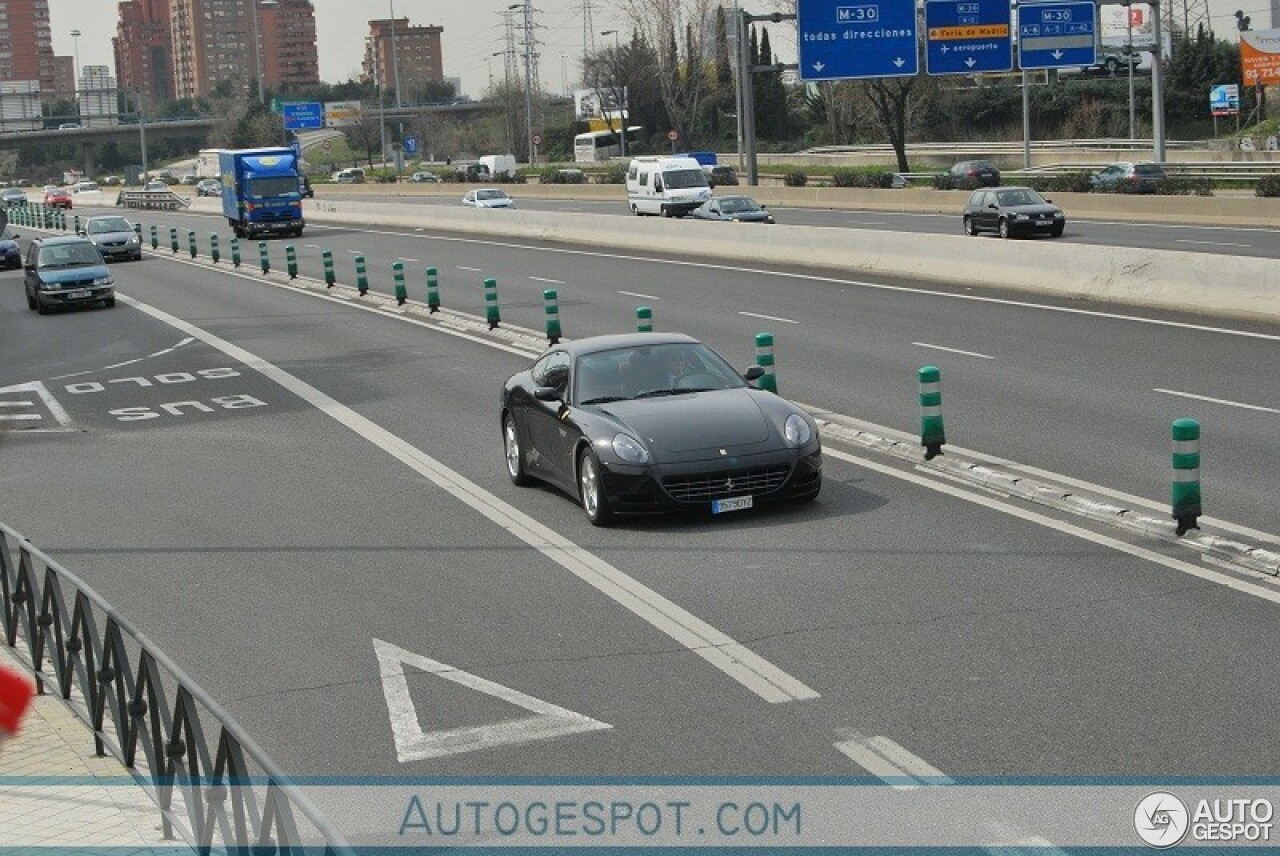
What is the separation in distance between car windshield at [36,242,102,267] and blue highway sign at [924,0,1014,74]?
26.5m

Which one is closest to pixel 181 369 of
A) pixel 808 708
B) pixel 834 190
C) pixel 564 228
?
pixel 808 708

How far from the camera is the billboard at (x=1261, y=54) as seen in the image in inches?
3469

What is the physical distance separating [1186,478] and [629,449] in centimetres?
394

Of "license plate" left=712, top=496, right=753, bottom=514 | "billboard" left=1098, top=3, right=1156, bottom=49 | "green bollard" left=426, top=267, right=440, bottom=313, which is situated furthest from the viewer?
"billboard" left=1098, top=3, right=1156, bottom=49

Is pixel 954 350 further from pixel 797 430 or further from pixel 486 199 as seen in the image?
pixel 486 199

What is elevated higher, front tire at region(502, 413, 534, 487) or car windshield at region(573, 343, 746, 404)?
car windshield at region(573, 343, 746, 404)

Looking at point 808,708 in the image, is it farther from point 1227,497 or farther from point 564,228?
point 564,228

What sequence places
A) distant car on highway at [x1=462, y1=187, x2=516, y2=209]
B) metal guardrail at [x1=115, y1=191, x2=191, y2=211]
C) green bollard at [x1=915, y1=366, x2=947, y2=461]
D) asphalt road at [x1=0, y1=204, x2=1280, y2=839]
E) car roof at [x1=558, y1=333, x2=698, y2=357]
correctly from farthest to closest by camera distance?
1. metal guardrail at [x1=115, y1=191, x2=191, y2=211]
2. distant car on highway at [x1=462, y1=187, x2=516, y2=209]
3. green bollard at [x1=915, y1=366, x2=947, y2=461]
4. car roof at [x1=558, y1=333, x2=698, y2=357]
5. asphalt road at [x1=0, y1=204, x2=1280, y2=839]

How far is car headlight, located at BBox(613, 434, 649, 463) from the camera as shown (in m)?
13.2

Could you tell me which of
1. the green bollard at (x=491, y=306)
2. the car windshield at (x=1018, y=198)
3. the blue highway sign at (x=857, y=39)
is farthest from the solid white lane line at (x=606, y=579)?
the blue highway sign at (x=857, y=39)

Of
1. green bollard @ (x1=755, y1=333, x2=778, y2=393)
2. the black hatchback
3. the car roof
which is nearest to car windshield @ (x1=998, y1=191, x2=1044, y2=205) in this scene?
the black hatchback

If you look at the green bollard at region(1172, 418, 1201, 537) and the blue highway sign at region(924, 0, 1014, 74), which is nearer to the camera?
the green bollard at region(1172, 418, 1201, 537)

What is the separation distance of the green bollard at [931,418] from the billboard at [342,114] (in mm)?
167514

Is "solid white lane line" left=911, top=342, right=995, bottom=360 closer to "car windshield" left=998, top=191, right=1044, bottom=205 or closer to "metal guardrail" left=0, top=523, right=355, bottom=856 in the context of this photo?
"metal guardrail" left=0, top=523, right=355, bottom=856
